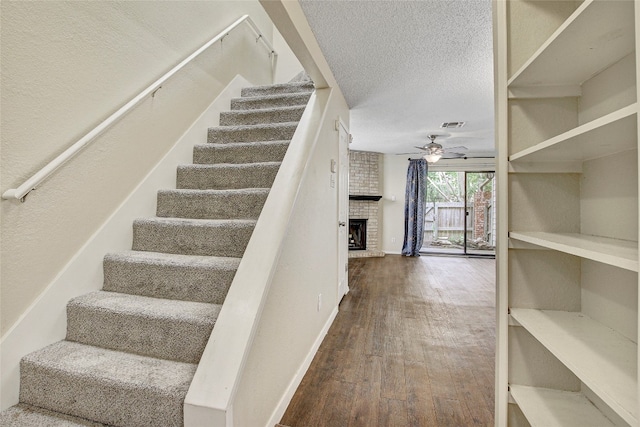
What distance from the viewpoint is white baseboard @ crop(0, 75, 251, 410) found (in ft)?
4.13

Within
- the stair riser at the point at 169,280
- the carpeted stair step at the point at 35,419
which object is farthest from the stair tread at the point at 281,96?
the carpeted stair step at the point at 35,419

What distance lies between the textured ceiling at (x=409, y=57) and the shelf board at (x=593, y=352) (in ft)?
5.79

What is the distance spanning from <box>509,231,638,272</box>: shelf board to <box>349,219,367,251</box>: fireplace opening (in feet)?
19.0

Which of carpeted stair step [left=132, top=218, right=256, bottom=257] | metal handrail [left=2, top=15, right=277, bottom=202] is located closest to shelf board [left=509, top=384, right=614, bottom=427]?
carpeted stair step [left=132, top=218, right=256, bottom=257]

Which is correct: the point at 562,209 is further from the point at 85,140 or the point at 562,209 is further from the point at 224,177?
the point at 85,140

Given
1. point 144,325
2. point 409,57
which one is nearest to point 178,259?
point 144,325

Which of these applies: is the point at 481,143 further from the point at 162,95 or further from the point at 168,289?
the point at 168,289

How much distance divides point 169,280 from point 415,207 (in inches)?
247

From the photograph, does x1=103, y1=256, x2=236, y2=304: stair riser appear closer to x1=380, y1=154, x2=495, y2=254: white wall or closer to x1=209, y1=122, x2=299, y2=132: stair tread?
x1=209, y1=122, x2=299, y2=132: stair tread

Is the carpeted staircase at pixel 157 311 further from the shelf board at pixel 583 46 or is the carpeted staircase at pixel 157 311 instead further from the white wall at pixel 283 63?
the white wall at pixel 283 63

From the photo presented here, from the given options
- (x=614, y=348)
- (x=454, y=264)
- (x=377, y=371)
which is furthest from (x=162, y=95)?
(x=454, y=264)

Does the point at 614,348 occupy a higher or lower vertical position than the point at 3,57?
lower

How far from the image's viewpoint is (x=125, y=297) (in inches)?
62.5

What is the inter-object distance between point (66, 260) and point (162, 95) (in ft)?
4.02
